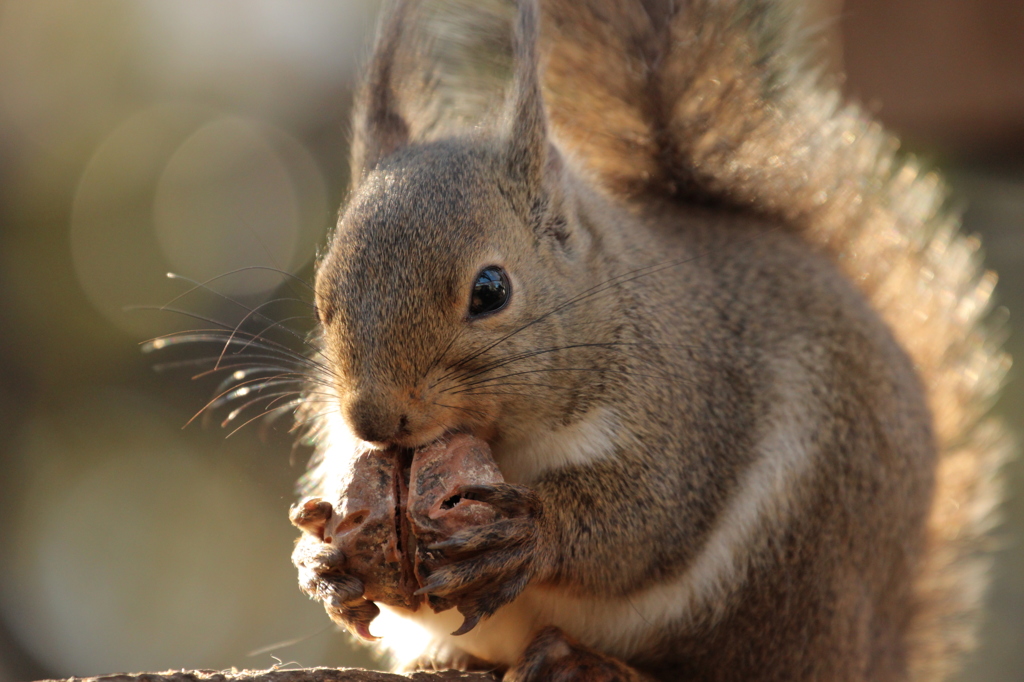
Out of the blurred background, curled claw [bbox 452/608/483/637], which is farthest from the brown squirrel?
the blurred background

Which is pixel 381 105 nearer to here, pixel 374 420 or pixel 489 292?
pixel 489 292

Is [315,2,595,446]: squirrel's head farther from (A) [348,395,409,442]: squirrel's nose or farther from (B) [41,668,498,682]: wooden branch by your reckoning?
(B) [41,668,498,682]: wooden branch

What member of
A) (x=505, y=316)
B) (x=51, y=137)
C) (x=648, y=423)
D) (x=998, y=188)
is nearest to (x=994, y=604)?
(x=998, y=188)

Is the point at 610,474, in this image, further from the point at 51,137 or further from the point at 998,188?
the point at 51,137

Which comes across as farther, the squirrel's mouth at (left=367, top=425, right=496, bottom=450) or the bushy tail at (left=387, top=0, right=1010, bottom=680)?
the bushy tail at (left=387, top=0, right=1010, bottom=680)

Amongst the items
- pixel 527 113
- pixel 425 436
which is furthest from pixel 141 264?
pixel 425 436

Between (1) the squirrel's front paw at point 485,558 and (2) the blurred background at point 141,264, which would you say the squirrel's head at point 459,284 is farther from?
(2) the blurred background at point 141,264
